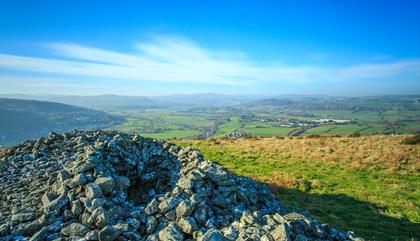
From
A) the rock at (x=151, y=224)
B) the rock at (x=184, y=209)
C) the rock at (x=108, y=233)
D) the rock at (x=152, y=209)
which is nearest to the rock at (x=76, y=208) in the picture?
the rock at (x=108, y=233)

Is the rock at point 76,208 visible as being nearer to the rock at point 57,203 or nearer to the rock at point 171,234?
the rock at point 57,203

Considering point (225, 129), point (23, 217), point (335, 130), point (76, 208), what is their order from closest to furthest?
1. point (23, 217)
2. point (76, 208)
3. point (335, 130)
4. point (225, 129)

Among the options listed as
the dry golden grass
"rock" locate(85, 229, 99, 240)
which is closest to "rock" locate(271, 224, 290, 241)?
"rock" locate(85, 229, 99, 240)

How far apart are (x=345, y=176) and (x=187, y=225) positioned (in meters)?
19.7

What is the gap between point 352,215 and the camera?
15258 millimetres

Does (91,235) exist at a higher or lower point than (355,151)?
higher

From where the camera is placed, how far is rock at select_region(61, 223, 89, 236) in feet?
24.9

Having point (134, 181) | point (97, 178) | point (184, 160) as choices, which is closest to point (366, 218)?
point (184, 160)

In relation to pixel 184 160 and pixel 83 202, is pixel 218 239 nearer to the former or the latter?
pixel 83 202

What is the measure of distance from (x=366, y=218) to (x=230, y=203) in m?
10.0

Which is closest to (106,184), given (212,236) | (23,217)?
(23,217)

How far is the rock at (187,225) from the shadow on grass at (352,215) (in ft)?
26.2

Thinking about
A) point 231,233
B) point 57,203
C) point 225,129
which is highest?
point 57,203

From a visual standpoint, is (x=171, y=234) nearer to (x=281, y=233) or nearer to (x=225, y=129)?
(x=281, y=233)
